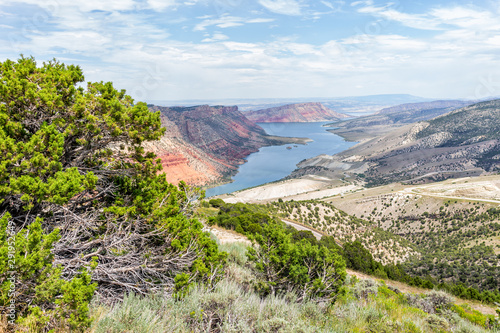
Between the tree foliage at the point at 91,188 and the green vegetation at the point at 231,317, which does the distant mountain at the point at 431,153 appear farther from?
the tree foliage at the point at 91,188

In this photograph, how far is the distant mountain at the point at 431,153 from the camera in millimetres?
87438

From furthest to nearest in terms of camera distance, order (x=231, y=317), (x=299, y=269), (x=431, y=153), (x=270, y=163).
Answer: (x=270, y=163)
(x=431, y=153)
(x=299, y=269)
(x=231, y=317)

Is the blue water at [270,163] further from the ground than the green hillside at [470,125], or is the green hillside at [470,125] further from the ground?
the green hillside at [470,125]

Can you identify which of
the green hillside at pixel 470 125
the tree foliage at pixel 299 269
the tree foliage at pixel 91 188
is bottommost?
the tree foliage at pixel 299 269

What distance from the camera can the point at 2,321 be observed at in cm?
328

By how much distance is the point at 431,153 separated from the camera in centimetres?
10400

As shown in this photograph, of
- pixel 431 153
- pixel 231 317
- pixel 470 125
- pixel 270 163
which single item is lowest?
pixel 270 163

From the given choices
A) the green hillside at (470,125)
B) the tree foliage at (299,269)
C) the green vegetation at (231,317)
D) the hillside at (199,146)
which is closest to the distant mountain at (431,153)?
the green hillside at (470,125)

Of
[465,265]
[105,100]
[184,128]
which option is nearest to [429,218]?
[465,265]

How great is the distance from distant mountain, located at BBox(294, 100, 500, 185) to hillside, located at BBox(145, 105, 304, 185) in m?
37.6

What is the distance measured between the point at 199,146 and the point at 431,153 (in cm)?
10489

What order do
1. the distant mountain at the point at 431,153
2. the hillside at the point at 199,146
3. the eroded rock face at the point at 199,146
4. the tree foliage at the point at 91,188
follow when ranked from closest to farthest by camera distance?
1. the tree foliage at the point at 91,188
2. the distant mountain at the point at 431,153
3. the eroded rock face at the point at 199,146
4. the hillside at the point at 199,146

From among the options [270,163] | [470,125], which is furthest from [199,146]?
[470,125]

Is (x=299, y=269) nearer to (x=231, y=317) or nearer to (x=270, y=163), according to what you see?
(x=231, y=317)
